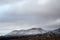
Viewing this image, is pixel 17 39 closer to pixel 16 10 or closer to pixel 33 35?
pixel 33 35

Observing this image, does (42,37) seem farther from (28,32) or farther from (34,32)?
(28,32)

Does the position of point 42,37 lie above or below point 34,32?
below

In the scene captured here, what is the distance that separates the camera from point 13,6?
1913 millimetres

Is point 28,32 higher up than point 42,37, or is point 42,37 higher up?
point 28,32

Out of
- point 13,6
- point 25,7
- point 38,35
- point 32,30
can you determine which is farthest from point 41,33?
point 13,6

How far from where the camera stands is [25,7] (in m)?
1.88

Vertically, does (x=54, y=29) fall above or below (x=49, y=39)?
above

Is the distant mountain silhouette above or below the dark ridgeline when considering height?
above

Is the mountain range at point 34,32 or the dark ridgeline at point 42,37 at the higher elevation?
the mountain range at point 34,32

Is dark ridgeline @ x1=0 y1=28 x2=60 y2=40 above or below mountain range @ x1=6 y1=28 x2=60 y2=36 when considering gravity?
below

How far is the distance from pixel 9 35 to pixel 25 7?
2.67ft

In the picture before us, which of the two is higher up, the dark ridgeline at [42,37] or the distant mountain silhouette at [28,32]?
the distant mountain silhouette at [28,32]

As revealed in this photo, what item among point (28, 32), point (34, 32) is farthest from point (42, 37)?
point (28, 32)

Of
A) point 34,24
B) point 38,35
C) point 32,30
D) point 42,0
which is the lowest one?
point 38,35
